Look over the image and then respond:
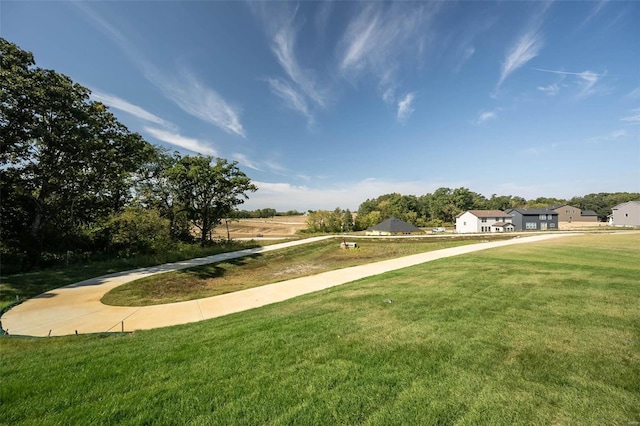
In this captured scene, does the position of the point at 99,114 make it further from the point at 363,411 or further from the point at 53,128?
the point at 363,411

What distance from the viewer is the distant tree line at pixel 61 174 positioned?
11.1 m

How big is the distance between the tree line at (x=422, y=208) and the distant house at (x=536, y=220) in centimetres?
1734

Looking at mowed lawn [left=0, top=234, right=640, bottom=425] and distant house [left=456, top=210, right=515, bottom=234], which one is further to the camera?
distant house [left=456, top=210, right=515, bottom=234]

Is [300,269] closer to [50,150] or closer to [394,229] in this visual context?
[50,150]

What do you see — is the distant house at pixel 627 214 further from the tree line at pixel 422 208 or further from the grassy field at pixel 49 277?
the grassy field at pixel 49 277

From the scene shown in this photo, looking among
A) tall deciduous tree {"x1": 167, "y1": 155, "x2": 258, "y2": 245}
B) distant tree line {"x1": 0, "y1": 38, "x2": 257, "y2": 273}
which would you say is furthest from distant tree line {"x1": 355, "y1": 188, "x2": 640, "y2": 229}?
distant tree line {"x1": 0, "y1": 38, "x2": 257, "y2": 273}

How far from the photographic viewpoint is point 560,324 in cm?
Answer: 473

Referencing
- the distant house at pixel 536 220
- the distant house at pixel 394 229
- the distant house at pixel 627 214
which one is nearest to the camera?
the distant house at pixel 394 229

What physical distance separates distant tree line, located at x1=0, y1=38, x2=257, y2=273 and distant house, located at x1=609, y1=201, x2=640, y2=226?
2855 inches

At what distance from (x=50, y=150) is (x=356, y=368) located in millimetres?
17105

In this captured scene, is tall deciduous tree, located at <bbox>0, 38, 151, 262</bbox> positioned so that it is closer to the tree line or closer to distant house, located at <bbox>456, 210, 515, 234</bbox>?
the tree line

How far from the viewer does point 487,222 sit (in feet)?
164

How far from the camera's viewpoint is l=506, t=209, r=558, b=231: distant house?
165 feet

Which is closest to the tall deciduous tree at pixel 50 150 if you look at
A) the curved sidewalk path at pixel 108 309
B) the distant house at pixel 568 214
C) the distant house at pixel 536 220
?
the curved sidewalk path at pixel 108 309
